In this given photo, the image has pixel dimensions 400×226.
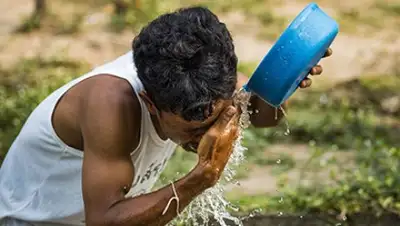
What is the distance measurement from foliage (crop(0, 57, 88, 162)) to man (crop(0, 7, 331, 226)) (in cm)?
207

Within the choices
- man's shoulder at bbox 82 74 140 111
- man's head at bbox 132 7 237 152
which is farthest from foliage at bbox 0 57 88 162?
man's head at bbox 132 7 237 152

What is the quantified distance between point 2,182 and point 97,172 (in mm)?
609

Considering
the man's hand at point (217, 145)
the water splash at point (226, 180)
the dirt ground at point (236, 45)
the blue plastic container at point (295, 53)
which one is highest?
the blue plastic container at point (295, 53)

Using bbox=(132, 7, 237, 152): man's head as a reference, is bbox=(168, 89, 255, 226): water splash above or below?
below

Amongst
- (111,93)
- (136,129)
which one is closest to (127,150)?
(136,129)

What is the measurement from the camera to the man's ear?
9.43 ft

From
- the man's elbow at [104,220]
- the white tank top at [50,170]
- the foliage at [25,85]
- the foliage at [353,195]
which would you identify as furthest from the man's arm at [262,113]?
the foliage at [25,85]

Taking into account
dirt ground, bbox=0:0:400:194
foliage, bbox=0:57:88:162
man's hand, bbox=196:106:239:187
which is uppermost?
man's hand, bbox=196:106:239:187

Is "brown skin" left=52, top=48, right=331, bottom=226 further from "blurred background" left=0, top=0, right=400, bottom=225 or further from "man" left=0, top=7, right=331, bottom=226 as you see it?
"blurred background" left=0, top=0, right=400, bottom=225

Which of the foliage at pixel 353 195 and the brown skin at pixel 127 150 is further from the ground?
the brown skin at pixel 127 150

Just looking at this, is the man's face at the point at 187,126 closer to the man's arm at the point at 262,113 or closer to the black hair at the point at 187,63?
the black hair at the point at 187,63

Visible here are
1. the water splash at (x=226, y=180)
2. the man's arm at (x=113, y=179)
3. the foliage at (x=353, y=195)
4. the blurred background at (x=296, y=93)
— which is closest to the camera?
the man's arm at (x=113, y=179)

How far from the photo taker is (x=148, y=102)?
9.50 feet

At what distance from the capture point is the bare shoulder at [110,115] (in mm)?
2879
